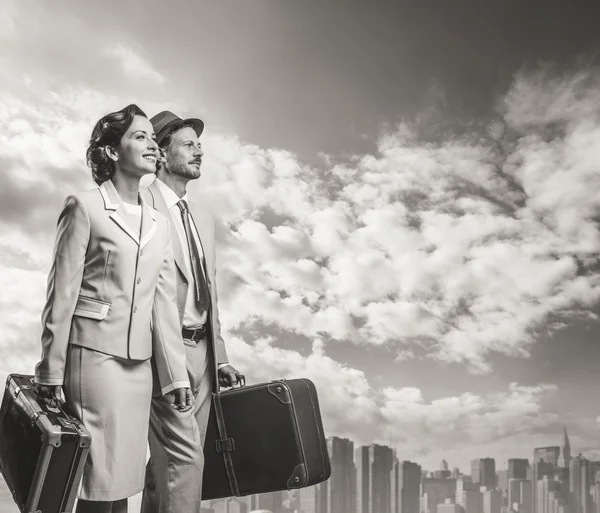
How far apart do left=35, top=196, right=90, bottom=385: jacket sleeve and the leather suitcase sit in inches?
31.4

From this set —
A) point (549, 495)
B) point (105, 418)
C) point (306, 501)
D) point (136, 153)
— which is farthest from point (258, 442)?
point (549, 495)

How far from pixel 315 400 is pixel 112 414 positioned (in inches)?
35.8

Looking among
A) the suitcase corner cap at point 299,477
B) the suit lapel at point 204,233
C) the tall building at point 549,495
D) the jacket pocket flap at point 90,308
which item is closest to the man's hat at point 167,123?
the suit lapel at point 204,233

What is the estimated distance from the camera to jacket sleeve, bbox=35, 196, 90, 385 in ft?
6.53

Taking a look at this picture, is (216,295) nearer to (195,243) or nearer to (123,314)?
(195,243)

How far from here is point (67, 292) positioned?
2020 millimetres

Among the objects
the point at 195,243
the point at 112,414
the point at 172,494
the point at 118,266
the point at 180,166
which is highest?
the point at 180,166

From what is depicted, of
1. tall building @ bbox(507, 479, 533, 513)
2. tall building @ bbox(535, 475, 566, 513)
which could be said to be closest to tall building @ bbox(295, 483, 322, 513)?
tall building @ bbox(507, 479, 533, 513)

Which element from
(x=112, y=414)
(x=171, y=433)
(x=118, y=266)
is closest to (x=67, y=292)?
(x=118, y=266)

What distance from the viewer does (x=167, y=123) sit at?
8.73ft

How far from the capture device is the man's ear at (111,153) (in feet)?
7.28

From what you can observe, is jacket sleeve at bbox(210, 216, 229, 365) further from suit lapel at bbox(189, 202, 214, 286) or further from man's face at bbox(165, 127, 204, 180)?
man's face at bbox(165, 127, 204, 180)

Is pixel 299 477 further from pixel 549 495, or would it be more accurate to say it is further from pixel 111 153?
pixel 549 495

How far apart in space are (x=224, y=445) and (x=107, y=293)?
860 mm
